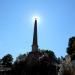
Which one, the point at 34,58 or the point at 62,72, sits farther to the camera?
the point at 34,58

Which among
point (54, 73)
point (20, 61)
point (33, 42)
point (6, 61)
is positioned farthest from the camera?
point (33, 42)

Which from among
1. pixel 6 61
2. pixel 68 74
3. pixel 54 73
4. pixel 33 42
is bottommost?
pixel 68 74

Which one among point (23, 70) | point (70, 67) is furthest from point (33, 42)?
point (70, 67)

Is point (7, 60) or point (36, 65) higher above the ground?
point (7, 60)

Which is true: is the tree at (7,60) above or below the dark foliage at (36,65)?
above

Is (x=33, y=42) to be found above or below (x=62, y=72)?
above

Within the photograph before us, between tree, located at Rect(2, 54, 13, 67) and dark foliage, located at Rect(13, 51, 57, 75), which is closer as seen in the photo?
dark foliage, located at Rect(13, 51, 57, 75)

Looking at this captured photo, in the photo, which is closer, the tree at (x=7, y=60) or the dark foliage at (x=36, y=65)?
the dark foliage at (x=36, y=65)

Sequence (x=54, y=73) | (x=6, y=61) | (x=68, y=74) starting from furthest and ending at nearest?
1. (x=6, y=61)
2. (x=54, y=73)
3. (x=68, y=74)

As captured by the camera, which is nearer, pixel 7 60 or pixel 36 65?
pixel 36 65

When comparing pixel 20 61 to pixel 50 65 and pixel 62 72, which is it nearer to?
pixel 50 65

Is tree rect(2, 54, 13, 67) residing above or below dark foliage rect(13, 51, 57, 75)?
above

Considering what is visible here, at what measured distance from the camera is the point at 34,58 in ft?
197

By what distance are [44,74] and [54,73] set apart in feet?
8.21
